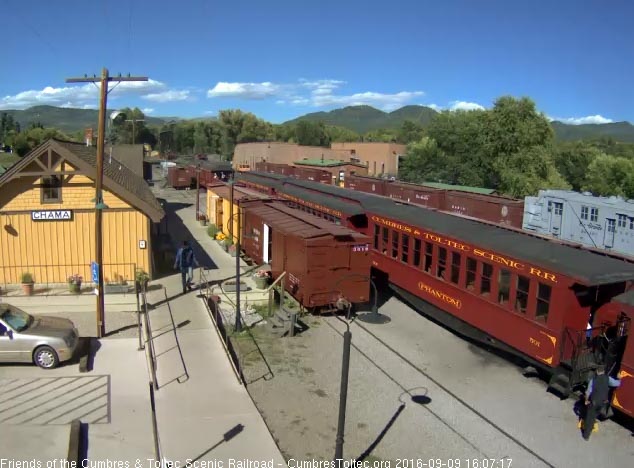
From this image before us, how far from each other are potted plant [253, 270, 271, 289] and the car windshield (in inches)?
365

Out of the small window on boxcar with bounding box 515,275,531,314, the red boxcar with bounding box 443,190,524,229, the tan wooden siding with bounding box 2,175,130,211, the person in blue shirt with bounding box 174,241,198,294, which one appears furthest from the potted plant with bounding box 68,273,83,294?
the red boxcar with bounding box 443,190,524,229

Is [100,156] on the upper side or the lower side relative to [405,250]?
upper

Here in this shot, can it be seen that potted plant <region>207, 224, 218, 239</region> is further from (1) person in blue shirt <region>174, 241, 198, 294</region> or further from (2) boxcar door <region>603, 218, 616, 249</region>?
(2) boxcar door <region>603, 218, 616, 249</region>

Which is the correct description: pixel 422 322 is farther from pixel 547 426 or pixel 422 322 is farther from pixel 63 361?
pixel 63 361

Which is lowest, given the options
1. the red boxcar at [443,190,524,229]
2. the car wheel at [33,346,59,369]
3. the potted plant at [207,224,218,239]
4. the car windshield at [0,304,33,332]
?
the car wheel at [33,346,59,369]

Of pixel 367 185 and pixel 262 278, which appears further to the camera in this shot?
pixel 367 185

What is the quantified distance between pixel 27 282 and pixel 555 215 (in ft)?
85.1

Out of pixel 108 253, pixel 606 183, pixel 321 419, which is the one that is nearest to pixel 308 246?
pixel 321 419

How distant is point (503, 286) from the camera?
1455 cm

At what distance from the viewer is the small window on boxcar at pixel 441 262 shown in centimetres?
1710

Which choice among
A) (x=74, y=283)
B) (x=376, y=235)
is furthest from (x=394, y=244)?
(x=74, y=283)

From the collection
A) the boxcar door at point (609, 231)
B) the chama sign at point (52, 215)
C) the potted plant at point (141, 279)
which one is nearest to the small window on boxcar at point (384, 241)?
the potted plant at point (141, 279)

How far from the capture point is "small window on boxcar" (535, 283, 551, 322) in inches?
508

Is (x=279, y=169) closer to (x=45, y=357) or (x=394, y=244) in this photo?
(x=394, y=244)
